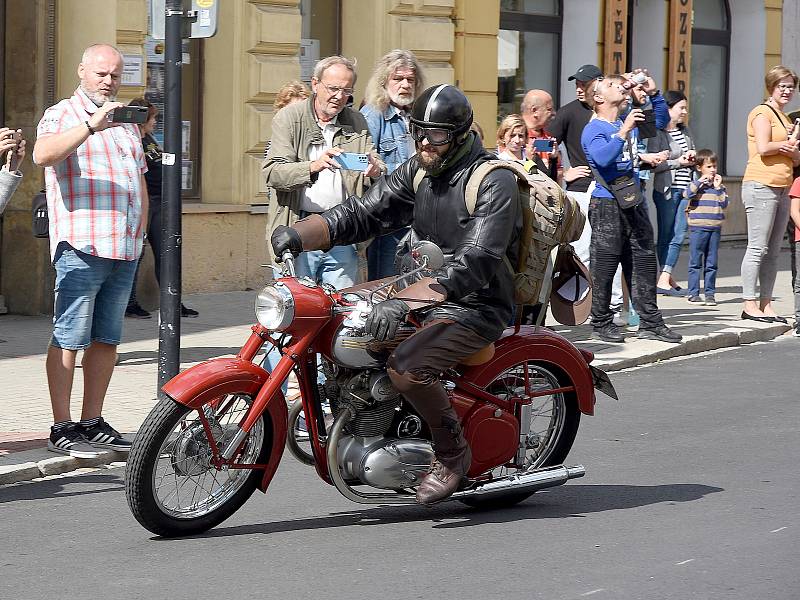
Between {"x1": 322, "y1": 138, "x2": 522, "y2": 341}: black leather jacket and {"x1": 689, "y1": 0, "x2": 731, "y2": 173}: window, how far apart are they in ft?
50.8

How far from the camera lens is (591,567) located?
568cm

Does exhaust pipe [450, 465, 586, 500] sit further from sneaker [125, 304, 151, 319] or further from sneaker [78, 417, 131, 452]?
sneaker [125, 304, 151, 319]

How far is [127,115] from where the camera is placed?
7117 millimetres

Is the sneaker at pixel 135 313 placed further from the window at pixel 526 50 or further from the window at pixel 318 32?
the window at pixel 526 50

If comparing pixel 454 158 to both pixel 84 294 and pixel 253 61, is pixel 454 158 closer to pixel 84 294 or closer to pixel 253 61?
pixel 84 294

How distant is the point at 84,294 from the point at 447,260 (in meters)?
2.14

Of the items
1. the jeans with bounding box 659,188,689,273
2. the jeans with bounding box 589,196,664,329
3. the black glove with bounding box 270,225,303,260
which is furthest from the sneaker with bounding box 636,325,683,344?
the black glove with bounding box 270,225,303,260

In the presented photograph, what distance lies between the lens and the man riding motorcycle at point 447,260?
19.7 ft

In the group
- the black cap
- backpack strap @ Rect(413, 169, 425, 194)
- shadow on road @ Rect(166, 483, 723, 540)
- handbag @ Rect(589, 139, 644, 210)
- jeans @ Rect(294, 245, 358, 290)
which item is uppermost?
the black cap

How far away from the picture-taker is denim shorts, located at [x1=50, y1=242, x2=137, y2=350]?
7.42 metres

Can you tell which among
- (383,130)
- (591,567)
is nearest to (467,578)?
(591,567)

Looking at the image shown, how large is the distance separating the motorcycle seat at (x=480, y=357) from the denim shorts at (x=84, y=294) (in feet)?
6.62

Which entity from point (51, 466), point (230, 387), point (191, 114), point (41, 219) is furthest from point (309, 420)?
point (191, 114)

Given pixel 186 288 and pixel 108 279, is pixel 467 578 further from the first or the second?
pixel 186 288
